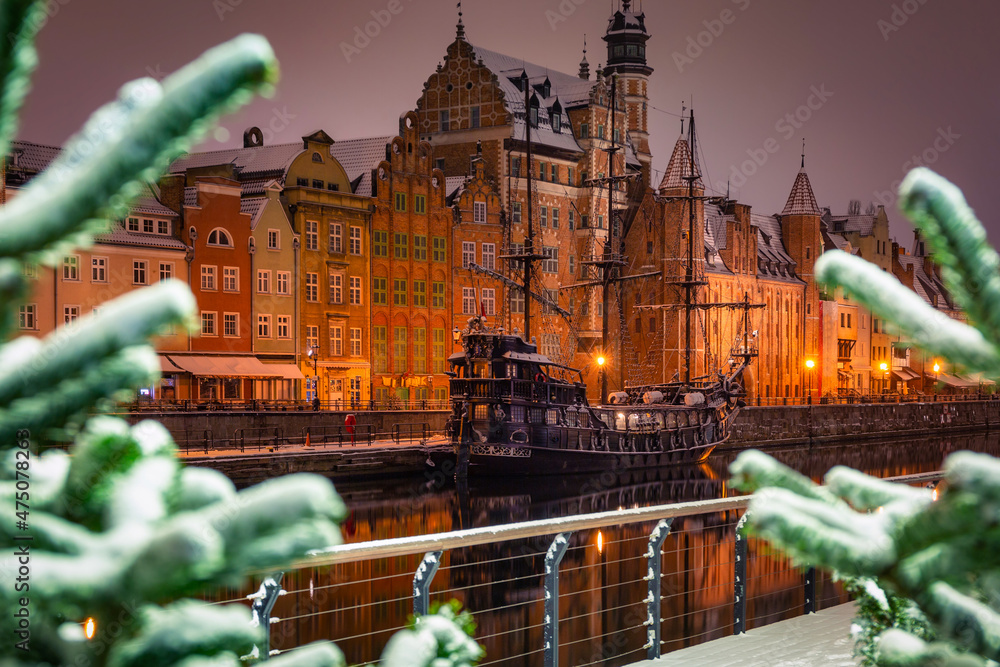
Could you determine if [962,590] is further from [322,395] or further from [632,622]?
[322,395]

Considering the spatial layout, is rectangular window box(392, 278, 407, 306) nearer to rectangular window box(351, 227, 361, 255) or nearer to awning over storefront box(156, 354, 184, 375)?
rectangular window box(351, 227, 361, 255)

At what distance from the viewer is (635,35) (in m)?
Result: 72.4

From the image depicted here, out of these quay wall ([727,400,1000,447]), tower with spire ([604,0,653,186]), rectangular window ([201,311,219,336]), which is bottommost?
quay wall ([727,400,1000,447])

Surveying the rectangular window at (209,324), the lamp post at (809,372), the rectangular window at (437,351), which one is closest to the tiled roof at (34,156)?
the rectangular window at (209,324)

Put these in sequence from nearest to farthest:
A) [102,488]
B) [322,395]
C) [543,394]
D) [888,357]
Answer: [102,488]
[543,394]
[322,395]
[888,357]

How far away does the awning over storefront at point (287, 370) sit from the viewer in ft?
145

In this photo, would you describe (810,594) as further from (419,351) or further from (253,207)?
(419,351)

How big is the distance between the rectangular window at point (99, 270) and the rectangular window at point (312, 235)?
9358 millimetres

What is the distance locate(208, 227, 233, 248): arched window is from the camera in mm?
43375

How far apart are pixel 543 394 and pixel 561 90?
30.2 meters

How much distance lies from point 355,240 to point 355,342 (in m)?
4.48

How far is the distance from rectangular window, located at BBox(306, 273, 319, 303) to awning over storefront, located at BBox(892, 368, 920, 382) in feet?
167

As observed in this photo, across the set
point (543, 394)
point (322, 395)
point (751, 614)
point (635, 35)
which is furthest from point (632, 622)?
point (635, 35)

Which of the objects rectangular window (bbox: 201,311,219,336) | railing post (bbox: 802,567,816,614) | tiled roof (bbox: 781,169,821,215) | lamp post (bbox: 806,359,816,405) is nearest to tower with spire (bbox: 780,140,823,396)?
tiled roof (bbox: 781,169,821,215)
